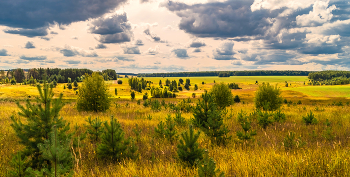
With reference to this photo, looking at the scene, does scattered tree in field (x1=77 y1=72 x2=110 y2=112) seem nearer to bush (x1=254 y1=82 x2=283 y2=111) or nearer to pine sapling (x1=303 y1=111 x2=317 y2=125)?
pine sapling (x1=303 y1=111 x2=317 y2=125)

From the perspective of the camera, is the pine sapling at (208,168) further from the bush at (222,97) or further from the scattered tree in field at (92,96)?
the bush at (222,97)

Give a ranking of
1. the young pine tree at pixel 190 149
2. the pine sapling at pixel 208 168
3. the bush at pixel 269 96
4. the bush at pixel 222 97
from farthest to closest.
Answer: the bush at pixel 222 97 → the bush at pixel 269 96 → the young pine tree at pixel 190 149 → the pine sapling at pixel 208 168

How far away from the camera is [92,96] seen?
16812 millimetres

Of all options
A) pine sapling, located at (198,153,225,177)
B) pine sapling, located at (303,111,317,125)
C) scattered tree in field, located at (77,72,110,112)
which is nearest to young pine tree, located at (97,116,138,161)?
pine sapling, located at (198,153,225,177)

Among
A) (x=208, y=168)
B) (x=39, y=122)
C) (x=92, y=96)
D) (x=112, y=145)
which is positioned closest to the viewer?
(x=208, y=168)

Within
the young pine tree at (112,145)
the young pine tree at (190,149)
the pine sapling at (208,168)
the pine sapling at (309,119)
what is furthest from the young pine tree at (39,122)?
the pine sapling at (309,119)

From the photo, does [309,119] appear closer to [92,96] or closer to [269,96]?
[269,96]

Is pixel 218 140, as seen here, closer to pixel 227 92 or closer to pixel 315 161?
pixel 315 161

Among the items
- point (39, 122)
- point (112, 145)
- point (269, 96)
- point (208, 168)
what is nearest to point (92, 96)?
point (112, 145)

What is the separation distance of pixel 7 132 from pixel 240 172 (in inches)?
360

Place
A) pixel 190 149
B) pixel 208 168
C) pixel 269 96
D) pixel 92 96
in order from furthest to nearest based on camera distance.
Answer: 1. pixel 269 96
2. pixel 92 96
3. pixel 190 149
4. pixel 208 168

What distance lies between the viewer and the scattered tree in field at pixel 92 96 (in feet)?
54.8

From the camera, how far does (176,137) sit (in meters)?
6.66

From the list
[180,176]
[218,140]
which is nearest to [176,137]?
[218,140]
